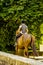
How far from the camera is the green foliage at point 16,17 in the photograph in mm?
13469

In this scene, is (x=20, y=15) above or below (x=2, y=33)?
above

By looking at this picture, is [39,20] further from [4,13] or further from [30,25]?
[4,13]

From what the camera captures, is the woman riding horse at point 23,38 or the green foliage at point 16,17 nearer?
the woman riding horse at point 23,38

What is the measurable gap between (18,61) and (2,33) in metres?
9.13

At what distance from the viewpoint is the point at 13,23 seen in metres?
13.8

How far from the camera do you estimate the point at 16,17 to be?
1342cm

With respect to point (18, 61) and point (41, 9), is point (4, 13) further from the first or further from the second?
point (18, 61)

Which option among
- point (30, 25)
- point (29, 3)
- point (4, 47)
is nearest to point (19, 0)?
point (29, 3)

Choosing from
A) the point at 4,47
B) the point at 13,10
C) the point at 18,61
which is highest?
the point at 18,61

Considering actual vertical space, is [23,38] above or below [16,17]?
above

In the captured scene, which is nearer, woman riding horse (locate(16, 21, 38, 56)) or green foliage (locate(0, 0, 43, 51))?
woman riding horse (locate(16, 21, 38, 56))

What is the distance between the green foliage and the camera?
44.2 ft

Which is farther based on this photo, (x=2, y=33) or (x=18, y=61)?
(x=2, y=33)

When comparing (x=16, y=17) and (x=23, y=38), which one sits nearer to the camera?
(x=23, y=38)
